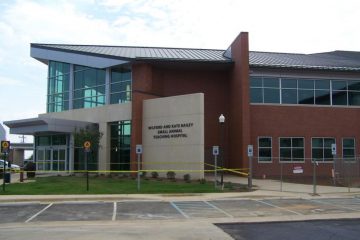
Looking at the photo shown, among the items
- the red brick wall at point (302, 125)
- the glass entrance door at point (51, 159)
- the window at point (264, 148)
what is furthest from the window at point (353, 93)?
the glass entrance door at point (51, 159)

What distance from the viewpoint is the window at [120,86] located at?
39.1m

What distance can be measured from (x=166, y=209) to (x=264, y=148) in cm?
2086

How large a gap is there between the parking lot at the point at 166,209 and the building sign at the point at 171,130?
41.4 feet

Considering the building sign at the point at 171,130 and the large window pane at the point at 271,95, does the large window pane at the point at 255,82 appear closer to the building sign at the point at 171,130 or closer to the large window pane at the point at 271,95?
the large window pane at the point at 271,95

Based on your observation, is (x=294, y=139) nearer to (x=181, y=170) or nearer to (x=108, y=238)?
(x=181, y=170)

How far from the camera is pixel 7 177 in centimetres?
3162

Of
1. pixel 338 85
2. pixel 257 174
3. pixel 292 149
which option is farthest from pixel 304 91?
pixel 257 174

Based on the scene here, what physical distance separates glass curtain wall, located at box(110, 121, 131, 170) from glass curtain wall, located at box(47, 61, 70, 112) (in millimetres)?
6945

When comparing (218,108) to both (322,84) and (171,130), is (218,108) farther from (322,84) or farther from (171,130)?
(322,84)

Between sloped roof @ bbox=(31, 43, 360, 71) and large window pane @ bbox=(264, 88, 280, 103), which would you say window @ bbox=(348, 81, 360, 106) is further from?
large window pane @ bbox=(264, 88, 280, 103)

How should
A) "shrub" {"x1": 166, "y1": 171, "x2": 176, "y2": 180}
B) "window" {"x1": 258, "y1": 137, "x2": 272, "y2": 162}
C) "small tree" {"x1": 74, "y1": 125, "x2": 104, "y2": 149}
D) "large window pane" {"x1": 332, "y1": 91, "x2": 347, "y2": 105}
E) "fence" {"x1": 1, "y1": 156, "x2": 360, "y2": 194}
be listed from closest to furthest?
1. "fence" {"x1": 1, "y1": 156, "x2": 360, "y2": 194}
2. "shrub" {"x1": 166, "y1": 171, "x2": 176, "y2": 180}
3. "small tree" {"x1": 74, "y1": 125, "x2": 104, "y2": 149}
4. "window" {"x1": 258, "y1": 137, "x2": 272, "y2": 162}
5. "large window pane" {"x1": 332, "y1": 91, "x2": 347, "y2": 105}

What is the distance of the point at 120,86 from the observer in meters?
39.6

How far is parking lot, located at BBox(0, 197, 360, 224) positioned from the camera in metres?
16.6

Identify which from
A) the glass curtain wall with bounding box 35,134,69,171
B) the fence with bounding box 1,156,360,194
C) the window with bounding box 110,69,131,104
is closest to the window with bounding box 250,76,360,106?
the fence with bounding box 1,156,360,194
